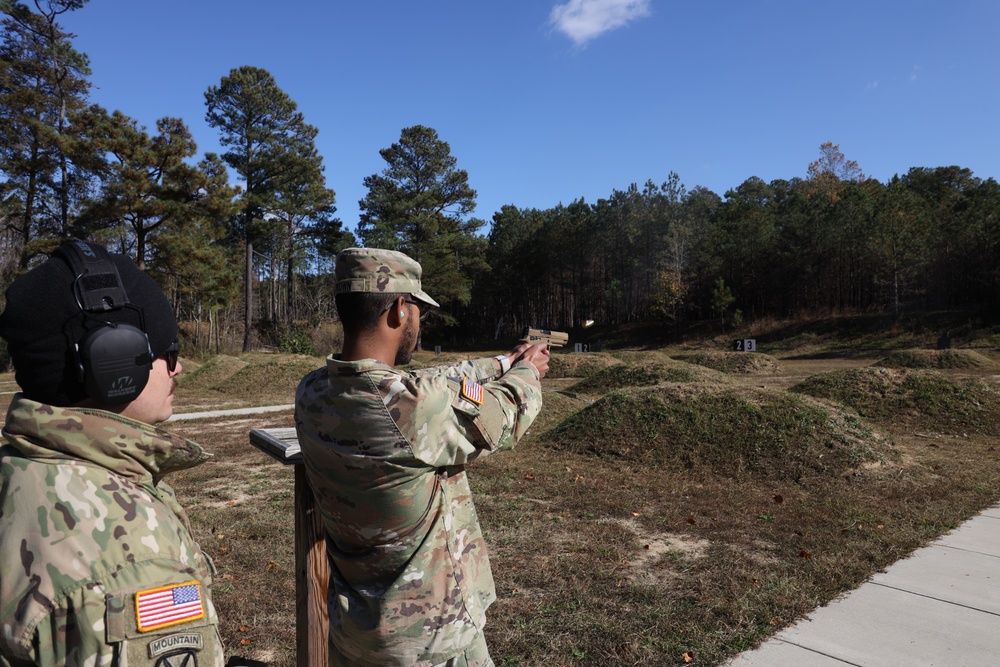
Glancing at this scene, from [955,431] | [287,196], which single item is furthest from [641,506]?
[287,196]

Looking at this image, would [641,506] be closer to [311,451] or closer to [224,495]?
[224,495]

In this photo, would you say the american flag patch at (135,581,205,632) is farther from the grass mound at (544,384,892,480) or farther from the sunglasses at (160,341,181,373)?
the grass mound at (544,384,892,480)

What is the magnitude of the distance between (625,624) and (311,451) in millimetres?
2568

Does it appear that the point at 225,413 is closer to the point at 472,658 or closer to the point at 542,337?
the point at 542,337

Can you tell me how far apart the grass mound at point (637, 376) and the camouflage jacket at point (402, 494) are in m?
11.9

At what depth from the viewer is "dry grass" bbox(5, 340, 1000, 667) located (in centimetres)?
375

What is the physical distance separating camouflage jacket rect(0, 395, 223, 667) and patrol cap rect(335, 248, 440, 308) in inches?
32.3

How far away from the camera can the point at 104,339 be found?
112cm

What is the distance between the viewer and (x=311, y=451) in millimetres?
1923

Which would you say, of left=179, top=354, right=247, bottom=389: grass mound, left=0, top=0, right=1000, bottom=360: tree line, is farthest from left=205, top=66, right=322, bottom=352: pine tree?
left=179, top=354, right=247, bottom=389: grass mound

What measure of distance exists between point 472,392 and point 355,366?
1.13ft

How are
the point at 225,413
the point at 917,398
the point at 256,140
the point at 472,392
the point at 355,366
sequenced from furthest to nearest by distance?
the point at 256,140
the point at 225,413
the point at 917,398
the point at 472,392
the point at 355,366

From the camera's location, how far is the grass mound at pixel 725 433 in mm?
7283

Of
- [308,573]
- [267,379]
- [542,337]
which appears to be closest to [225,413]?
[267,379]
